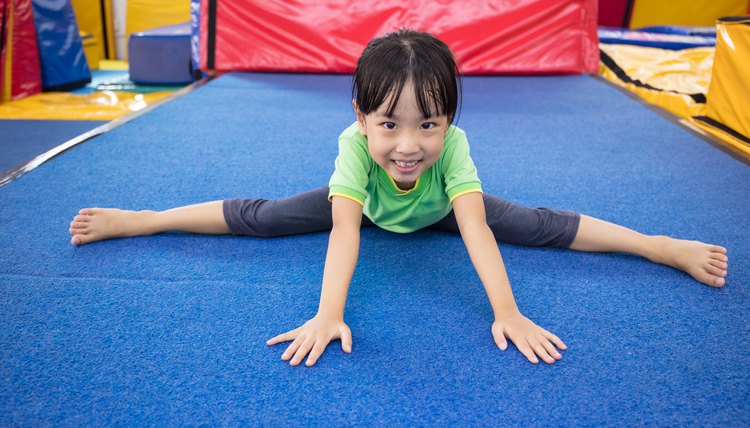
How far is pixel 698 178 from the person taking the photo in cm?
183

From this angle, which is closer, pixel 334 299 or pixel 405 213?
pixel 334 299

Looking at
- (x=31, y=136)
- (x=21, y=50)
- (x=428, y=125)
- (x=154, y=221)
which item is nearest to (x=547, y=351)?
(x=428, y=125)

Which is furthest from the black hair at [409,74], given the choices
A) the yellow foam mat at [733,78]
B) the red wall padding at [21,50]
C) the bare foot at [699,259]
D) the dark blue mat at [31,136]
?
the red wall padding at [21,50]

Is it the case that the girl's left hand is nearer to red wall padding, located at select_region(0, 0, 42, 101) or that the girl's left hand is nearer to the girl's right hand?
the girl's right hand

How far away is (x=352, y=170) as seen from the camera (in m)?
1.12

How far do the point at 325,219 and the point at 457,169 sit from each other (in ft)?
1.23

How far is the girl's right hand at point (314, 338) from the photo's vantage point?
0.94 metres

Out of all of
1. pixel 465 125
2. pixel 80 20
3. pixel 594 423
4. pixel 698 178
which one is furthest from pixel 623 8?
pixel 594 423

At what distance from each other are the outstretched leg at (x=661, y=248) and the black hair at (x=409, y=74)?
51 cm

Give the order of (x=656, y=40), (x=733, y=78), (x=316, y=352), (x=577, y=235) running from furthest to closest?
(x=656, y=40), (x=733, y=78), (x=577, y=235), (x=316, y=352)

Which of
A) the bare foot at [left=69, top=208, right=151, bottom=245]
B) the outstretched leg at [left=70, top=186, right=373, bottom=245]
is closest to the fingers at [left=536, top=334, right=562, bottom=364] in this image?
the outstretched leg at [left=70, top=186, right=373, bottom=245]

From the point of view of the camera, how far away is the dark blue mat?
239 centimetres

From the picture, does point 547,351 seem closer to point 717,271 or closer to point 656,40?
point 717,271

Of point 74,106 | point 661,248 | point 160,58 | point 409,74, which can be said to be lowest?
point 74,106
